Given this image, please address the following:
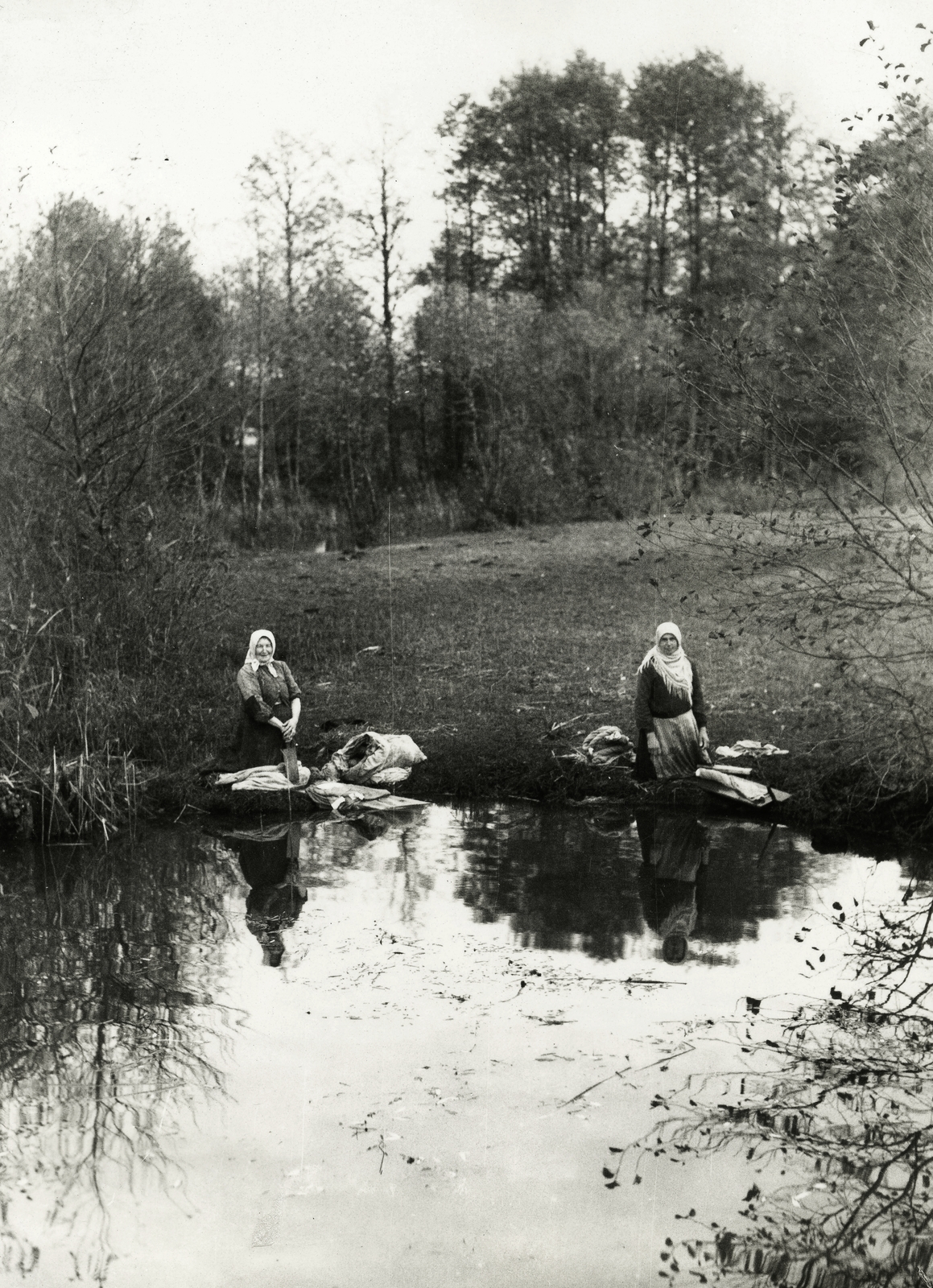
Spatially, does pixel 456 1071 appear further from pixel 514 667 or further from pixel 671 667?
pixel 514 667

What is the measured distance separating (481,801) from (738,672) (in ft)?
15.8

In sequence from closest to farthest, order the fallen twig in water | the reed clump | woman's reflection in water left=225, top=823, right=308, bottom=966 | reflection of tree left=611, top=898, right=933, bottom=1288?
reflection of tree left=611, top=898, right=933, bottom=1288
the fallen twig in water
woman's reflection in water left=225, top=823, right=308, bottom=966
the reed clump

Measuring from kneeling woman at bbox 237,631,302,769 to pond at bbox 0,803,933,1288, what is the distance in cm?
157

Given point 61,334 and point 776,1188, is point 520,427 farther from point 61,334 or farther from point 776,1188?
point 776,1188

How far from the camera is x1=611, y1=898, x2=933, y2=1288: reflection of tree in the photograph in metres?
5.68

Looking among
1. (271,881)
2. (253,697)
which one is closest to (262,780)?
(253,697)

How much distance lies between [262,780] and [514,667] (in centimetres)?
520

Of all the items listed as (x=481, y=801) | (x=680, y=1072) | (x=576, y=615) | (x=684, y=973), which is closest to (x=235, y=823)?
(x=481, y=801)

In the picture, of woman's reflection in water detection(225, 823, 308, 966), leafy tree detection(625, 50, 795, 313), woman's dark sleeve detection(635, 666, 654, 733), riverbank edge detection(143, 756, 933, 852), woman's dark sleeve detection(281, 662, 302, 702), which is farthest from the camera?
leafy tree detection(625, 50, 795, 313)

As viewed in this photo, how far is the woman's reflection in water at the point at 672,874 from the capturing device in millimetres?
9273

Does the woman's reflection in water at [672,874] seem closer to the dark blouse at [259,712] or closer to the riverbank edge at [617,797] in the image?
the riverbank edge at [617,797]

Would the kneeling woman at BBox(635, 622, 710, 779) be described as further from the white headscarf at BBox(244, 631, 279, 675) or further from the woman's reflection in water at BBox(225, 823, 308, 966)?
the white headscarf at BBox(244, 631, 279, 675)

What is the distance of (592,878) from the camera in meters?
10.5

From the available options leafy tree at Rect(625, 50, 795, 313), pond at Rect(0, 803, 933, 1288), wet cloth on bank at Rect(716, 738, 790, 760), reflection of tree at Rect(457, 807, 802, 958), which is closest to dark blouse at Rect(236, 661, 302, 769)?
pond at Rect(0, 803, 933, 1288)
